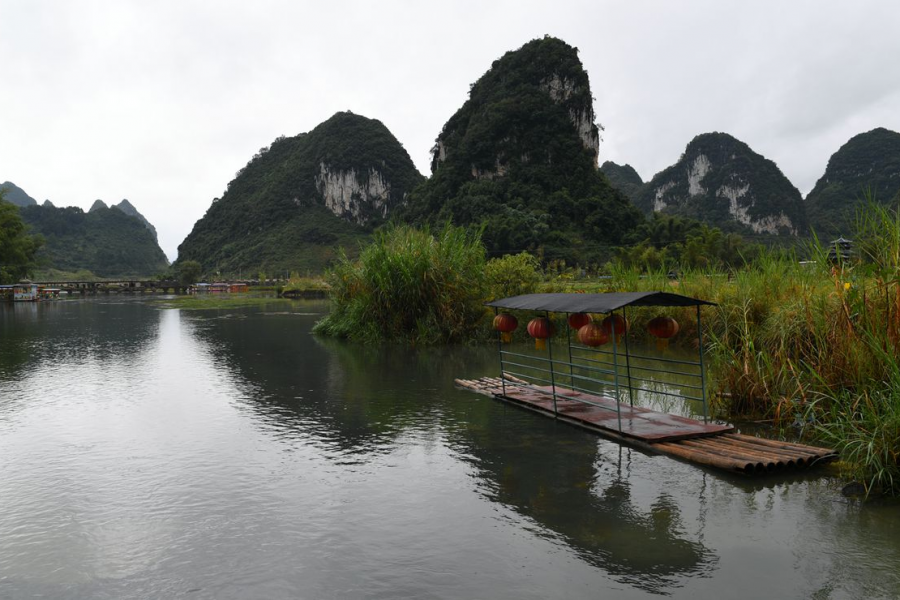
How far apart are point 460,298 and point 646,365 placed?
6.90 metres

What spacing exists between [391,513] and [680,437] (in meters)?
4.16

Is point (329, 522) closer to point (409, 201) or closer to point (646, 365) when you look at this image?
point (646, 365)

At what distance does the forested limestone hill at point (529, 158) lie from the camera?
8006 centimetres

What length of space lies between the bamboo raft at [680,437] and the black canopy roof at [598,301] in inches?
67.5

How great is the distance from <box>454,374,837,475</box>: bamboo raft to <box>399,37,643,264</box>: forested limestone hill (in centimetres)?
6234

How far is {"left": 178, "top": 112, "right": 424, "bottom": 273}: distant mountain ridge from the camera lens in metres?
127

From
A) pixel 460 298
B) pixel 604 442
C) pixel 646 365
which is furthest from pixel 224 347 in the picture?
pixel 604 442

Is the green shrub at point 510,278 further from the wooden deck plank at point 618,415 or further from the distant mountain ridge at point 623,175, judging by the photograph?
the distant mountain ridge at point 623,175

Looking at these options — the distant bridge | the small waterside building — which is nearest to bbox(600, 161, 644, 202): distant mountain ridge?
the distant bridge

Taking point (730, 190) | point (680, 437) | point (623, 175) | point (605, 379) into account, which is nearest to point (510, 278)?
point (605, 379)

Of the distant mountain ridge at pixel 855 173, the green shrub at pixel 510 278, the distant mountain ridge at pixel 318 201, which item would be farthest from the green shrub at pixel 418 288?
the distant mountain ridge at pixel 855 173

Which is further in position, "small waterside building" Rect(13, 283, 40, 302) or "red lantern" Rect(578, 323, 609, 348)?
"small waterside building" Rect(13, 283, 40, 302)

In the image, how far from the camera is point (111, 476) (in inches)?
290

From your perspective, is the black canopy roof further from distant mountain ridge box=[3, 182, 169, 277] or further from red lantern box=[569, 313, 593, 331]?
distant mountain ridge box=[3, 182, 169, 277]
